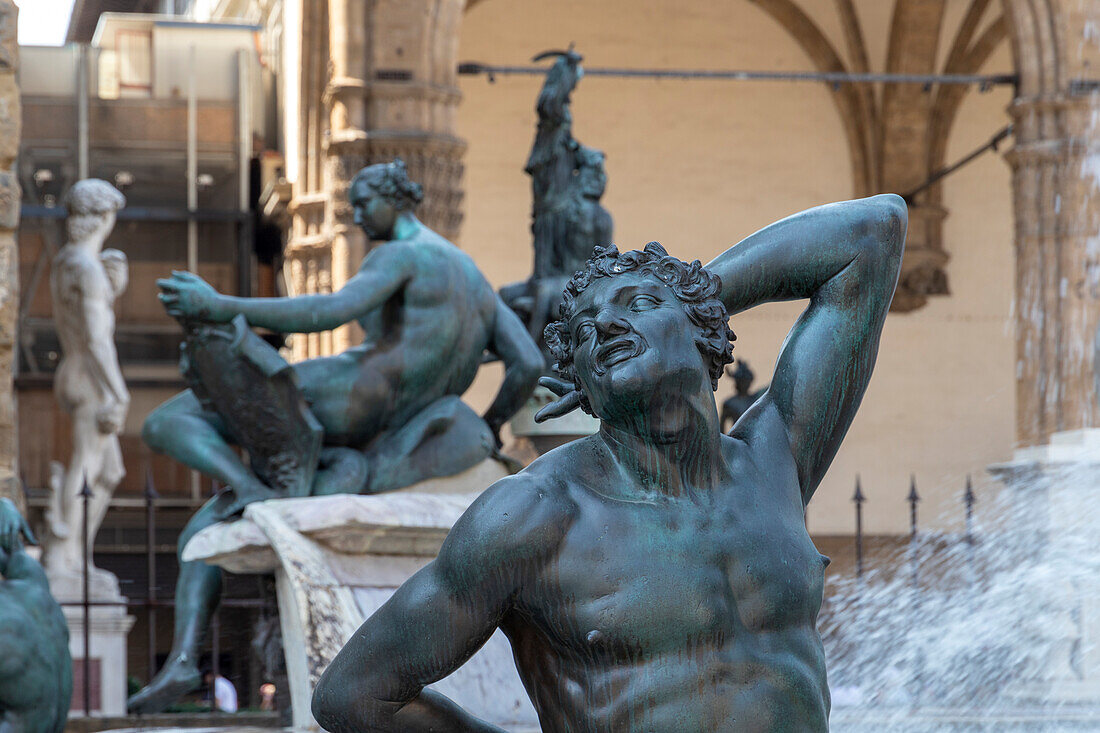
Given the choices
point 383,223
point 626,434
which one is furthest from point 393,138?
point 626,434

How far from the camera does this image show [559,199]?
405 inches

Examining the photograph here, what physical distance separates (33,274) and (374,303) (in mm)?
11607

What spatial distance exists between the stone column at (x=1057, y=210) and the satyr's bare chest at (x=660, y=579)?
14.4m

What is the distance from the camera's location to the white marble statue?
11938mm

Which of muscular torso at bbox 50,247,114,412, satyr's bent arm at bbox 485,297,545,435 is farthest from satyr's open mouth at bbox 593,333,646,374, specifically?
muscular torso at bbox 50,247,114,412

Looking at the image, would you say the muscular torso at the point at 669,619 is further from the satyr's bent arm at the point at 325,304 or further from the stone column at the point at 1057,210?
the stone column at the point at 1057,210

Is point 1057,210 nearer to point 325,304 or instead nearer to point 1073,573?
point 1073,573

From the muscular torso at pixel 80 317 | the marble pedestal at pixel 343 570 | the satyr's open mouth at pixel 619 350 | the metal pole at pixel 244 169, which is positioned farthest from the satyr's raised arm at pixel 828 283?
the metal pole at pixel 244 169

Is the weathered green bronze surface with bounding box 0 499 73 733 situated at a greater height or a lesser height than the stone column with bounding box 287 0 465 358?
lesser

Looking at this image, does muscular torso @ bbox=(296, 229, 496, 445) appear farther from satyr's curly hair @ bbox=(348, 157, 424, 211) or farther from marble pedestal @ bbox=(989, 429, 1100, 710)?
marble pedestal @ bbox=(989, 429, 1100, 710)

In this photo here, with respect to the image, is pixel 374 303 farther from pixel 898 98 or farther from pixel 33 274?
pixel 898 98

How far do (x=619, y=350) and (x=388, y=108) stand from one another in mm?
12980

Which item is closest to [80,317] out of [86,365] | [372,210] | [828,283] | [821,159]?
[86,365]

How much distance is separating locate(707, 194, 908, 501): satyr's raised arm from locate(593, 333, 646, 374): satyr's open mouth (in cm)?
28
